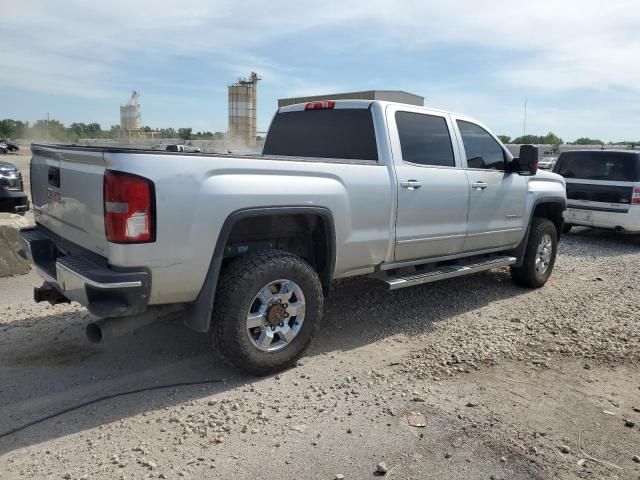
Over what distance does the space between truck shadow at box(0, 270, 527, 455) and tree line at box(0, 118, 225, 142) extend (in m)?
37.0

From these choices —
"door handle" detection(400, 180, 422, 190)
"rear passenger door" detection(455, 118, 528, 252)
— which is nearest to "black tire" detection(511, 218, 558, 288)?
"rear passenger door" detection(455, 118, 528, 252)

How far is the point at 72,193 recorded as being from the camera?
12.0 ft

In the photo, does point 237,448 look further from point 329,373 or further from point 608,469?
point 608,469

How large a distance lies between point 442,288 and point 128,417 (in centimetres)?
413

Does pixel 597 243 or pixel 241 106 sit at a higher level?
pixel 241 106

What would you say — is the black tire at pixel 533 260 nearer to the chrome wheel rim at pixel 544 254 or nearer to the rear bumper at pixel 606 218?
the chrome wheel rim at pixel 544 254

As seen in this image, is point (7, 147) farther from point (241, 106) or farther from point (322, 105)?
point (322, 105)

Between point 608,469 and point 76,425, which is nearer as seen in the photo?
point 608,469

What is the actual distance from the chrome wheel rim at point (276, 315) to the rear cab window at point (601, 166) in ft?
27.8

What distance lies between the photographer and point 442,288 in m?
6.51

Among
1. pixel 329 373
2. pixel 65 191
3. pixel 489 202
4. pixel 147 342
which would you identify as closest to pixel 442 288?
pixel 489 202

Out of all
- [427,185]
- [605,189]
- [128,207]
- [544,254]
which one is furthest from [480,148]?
[605,189]

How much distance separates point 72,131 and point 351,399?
5582cm

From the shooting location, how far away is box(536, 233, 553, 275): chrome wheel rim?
672 cm
